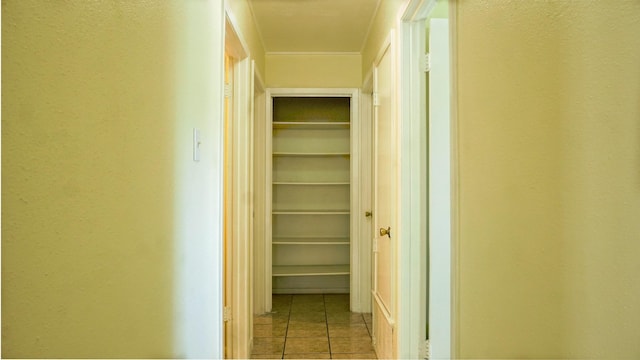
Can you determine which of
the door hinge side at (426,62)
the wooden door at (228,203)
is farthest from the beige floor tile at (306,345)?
the door hinge side at (426,62)

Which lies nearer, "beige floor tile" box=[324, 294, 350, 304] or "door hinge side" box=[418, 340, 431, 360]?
"door hinge side" box=[418, 340, 431, 360]

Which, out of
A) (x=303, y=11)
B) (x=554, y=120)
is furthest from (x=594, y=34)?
(x=303, y=11)

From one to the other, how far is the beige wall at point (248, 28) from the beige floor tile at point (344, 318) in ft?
7.78

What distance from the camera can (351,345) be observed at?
3.14 meters

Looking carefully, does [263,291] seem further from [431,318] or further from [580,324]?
[580,324]

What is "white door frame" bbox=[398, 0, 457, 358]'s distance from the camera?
211 cm

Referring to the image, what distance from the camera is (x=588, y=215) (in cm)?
72

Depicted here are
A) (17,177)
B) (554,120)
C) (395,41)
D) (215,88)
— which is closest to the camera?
(17,177)

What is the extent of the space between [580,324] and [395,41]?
187cm

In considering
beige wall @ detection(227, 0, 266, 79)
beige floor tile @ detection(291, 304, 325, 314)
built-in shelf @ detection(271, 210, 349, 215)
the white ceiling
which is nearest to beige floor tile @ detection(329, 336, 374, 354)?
beige floor tile @ detection(291, 304, 325, 314)

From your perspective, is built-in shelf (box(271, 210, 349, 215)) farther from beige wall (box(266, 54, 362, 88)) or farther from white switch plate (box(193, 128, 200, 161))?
white switch plate (box(193, 128, 200, 161))

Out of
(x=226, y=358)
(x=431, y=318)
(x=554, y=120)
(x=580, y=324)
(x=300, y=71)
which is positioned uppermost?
(x=300, y=71)

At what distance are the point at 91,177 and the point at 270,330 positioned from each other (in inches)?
118

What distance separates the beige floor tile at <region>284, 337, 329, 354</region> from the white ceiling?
8.54 feet
